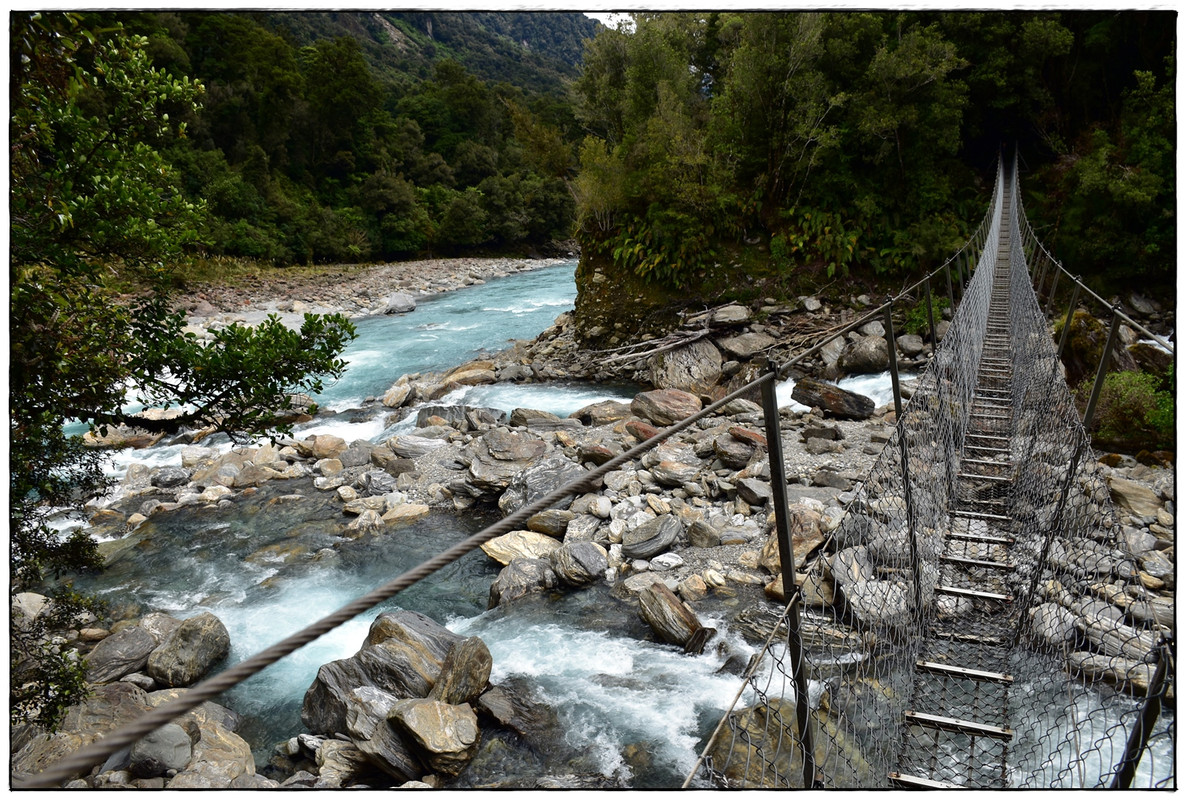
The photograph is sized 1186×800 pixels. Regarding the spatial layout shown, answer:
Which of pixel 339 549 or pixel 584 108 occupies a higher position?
pixel 584 108

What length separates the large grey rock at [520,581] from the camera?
3.97 meters

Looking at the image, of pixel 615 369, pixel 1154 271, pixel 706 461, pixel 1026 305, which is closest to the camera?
pixel 1026 305

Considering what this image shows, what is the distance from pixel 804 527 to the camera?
390 centimetres

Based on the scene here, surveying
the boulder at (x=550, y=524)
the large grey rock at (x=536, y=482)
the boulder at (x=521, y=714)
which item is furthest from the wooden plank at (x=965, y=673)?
the large grey rock at (x=536, y=482)

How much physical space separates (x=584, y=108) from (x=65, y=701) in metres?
12.8

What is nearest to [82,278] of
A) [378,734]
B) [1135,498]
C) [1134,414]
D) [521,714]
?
[378,734]

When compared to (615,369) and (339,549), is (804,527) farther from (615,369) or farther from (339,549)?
(615,369)

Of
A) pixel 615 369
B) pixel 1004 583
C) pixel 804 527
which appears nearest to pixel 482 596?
pixel 804 527

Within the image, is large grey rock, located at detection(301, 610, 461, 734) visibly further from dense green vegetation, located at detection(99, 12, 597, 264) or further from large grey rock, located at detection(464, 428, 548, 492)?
dense green vegetation, located at detection(99, 12, 597, 264)

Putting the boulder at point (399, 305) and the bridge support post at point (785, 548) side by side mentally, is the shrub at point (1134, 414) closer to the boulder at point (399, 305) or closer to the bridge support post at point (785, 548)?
the bridge support post at point (785, 548)

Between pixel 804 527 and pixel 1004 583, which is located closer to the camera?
pixel 1004 583

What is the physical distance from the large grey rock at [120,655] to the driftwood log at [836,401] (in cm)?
627

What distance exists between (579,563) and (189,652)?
230cm

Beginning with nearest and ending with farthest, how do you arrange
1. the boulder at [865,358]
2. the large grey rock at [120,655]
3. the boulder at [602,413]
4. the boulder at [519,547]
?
1. the large grey rock at [120,655]
2. the boulder at [519,547]
3. the boulder at [602,413]
4. the boulder at [865,358]
